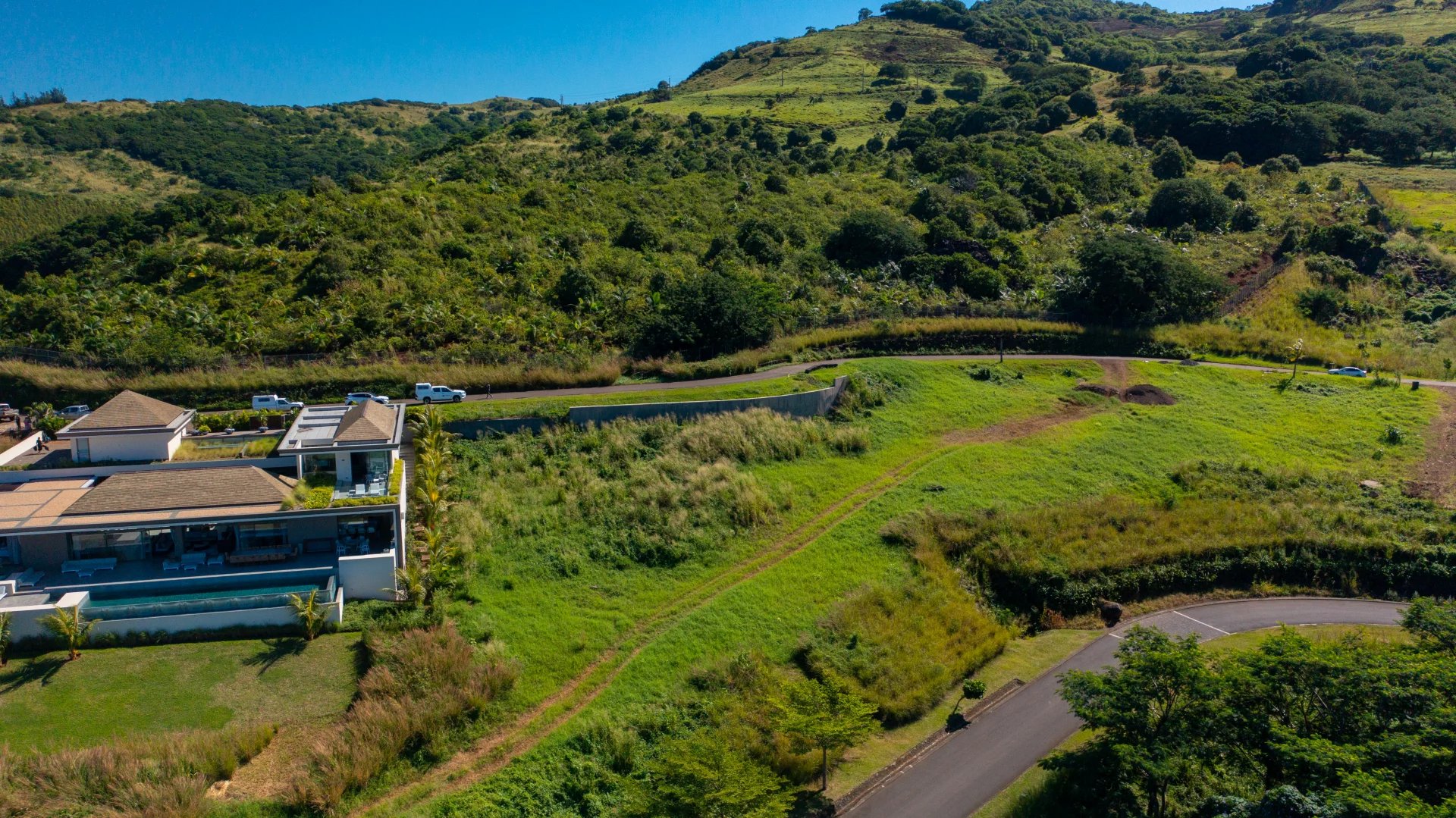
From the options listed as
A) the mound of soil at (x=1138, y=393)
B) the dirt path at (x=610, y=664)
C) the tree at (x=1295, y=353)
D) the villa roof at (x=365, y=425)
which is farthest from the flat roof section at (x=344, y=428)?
the tree at (x=1295, y=353)

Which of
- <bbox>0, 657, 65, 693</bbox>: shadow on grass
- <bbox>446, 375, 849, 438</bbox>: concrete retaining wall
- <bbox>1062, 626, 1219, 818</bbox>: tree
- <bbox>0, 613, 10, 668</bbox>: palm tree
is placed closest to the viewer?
<bbox>1062, 626, 1219, 818</bbox>: tree

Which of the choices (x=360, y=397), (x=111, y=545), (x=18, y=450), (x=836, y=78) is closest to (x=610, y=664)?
(x=111, y=545)

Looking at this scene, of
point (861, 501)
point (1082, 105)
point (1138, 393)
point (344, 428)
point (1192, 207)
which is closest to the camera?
point (344, 428)

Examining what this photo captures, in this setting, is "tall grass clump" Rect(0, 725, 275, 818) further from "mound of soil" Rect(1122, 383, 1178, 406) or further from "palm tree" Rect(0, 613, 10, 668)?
"mound of soil" Rect(1122, 383, 1178, 406)

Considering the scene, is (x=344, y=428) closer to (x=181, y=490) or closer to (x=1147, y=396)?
(x=181, y=490)

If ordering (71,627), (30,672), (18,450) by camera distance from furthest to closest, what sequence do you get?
1. (18,450)
2. (71,627)
3. (30,672)

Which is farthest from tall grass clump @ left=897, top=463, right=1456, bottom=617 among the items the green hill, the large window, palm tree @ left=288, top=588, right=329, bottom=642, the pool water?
the large window

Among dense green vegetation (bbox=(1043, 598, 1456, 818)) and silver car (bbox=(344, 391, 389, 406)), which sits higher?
silver car (bbox=(344, 391, 389, 406))
